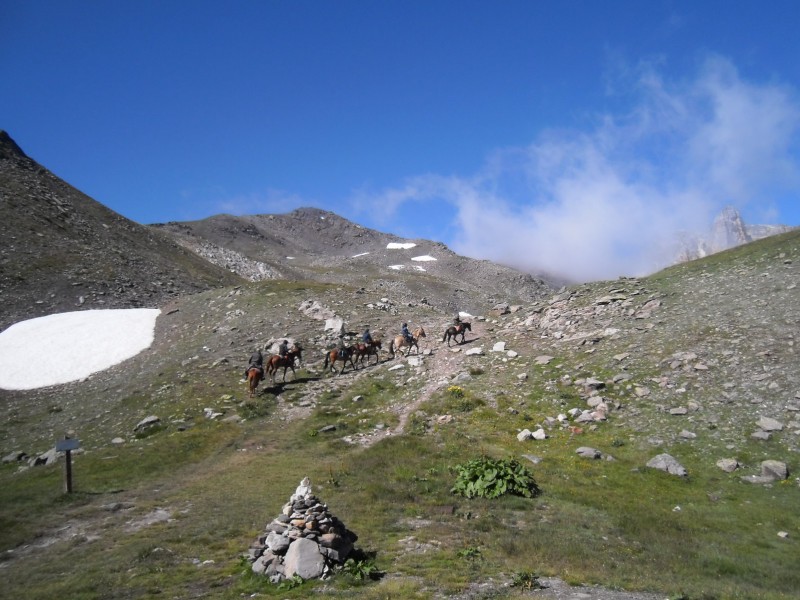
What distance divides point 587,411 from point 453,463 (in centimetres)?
Answer: 888

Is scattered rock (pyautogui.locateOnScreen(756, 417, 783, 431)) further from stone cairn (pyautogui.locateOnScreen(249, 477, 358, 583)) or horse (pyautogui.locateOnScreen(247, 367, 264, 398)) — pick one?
horse (pyautogui.locateOnScreen(247, 367, 264, 398))

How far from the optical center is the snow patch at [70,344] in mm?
41062

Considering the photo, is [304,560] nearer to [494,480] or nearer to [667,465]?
[494,480]

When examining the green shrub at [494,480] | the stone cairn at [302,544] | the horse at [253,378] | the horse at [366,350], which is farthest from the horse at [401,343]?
the stone cairn at [302,544]

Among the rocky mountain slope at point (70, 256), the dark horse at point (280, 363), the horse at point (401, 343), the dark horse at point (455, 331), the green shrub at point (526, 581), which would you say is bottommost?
the green shrub at point (526, 581)

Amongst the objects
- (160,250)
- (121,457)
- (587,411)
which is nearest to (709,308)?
(587,411)

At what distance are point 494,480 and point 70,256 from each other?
69.1 meters

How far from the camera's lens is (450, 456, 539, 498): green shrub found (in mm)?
19620

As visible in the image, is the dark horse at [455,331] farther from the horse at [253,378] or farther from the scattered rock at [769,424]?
the scattered rock at [769,424]

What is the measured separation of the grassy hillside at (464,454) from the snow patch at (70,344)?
2.58 meters

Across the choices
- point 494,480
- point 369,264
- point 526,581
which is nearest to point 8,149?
point 369,264

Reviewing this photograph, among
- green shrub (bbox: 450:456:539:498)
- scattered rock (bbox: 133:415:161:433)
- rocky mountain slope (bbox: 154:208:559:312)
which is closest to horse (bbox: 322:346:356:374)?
scattered rock (bbox: 133:415:161:433)

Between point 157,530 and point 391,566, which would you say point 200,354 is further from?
point 391,566

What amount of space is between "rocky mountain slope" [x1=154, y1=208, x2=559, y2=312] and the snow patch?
2307 inches
